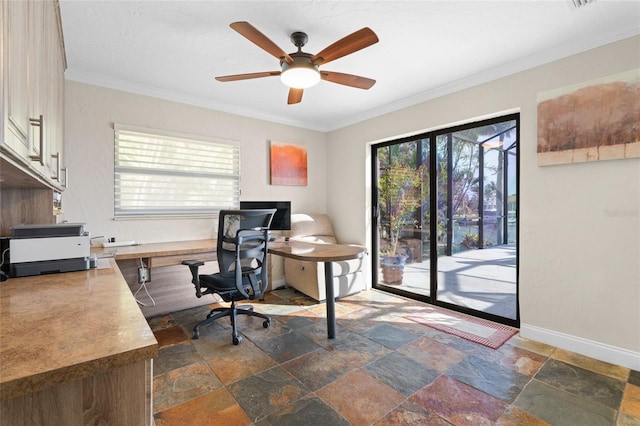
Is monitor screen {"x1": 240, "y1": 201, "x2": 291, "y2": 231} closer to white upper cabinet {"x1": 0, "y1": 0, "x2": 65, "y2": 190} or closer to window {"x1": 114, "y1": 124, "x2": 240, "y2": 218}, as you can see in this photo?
window {"x1": 114, "y1": 124, "x2": 240, "y2": 218}

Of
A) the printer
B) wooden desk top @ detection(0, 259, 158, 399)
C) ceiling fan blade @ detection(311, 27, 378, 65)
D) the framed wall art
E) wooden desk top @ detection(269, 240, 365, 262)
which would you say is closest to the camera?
wooden desk top @ detection(0, 259, 158, 399)

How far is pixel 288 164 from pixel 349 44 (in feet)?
8.42

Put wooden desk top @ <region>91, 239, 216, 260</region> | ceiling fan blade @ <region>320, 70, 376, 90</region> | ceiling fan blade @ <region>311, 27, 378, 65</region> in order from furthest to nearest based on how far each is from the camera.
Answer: wooden desk top @ <region>91, 239, 216, 260</region> → ceiling fan blade @ <region>320, 70, 376, 90</region> → ceiling fan blade @ <region>311, 27, 378, 65</region>

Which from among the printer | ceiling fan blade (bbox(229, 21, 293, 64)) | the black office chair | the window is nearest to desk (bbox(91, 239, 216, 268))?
the black office chair

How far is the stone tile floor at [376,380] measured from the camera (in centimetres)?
172

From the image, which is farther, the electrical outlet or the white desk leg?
the electrical outlet

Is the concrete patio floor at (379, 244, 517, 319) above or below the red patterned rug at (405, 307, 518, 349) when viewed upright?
above

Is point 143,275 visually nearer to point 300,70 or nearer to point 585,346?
point 300,70

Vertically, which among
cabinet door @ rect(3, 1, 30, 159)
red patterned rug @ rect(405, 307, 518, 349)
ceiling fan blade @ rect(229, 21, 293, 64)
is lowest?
red patterned rug @ rect(405, 307, 518, 349)

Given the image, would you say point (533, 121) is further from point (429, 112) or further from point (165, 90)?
point (165, 90)

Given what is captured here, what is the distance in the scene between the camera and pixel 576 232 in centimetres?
242

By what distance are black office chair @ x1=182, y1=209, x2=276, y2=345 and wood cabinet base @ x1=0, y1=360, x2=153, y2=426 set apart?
1.78 m

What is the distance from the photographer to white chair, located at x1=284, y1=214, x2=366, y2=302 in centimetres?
371

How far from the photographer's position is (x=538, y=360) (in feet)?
7.59
